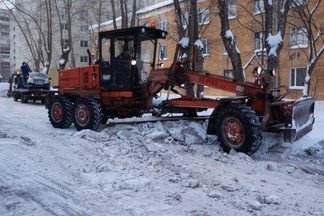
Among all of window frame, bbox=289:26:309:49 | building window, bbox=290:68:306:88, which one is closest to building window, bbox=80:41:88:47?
window frame, bbox=289:26:309:49

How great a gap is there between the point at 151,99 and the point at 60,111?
3.05 metres

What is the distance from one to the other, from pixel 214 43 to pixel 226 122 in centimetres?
2548

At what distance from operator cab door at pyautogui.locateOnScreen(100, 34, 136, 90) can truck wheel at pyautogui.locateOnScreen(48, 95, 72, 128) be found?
173cm

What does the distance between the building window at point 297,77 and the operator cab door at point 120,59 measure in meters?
18.9

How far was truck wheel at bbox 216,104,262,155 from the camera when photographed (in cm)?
823

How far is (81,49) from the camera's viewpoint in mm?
60438

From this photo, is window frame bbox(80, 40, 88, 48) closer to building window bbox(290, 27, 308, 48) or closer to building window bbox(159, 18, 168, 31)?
building window bbox(159, 18, 168, 31)

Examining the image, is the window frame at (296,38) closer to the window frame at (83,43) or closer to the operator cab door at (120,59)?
the operator cab door at (120,59)

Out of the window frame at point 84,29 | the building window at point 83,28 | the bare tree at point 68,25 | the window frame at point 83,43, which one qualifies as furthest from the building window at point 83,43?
the bare tree at point 68,25

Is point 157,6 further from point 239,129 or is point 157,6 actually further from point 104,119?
point 239,129

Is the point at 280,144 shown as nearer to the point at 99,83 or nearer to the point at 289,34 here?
the point at 99,83

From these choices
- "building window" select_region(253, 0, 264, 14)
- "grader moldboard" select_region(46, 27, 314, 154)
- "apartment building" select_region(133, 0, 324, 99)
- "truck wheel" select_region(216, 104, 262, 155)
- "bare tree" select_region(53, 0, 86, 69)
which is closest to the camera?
"truck wheel" select_region(216, 104, 262, 155)

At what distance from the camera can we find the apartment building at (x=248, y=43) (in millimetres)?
26141

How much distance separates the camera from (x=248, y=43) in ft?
101
